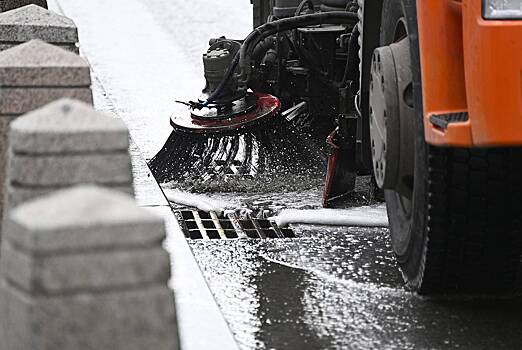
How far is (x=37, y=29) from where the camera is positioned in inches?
171

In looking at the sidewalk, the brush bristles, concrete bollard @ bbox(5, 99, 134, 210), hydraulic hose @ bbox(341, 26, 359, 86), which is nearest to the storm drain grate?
the sidewalk

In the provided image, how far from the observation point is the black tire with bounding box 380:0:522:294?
152 inches

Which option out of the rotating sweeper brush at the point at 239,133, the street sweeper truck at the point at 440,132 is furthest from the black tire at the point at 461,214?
the rotating sweeper brush at the point at 239,133

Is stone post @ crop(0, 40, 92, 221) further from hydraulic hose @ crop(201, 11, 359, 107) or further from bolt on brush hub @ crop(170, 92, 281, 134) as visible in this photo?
bolt on brush hub @ crop(170, 92, 281, 134)

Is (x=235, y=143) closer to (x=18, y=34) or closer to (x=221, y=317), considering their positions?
(x=18, y=34)

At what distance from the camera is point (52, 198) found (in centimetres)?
194

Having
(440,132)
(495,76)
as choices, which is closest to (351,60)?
(440,132)

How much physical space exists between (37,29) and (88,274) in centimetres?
259

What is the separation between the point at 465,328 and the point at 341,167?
6.76 feet

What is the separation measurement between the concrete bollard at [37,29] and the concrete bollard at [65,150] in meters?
2.07

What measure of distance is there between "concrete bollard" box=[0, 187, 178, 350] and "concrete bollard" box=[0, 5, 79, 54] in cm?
246

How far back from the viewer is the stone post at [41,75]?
10.4ft

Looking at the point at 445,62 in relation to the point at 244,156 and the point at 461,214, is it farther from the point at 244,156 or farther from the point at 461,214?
the point at 244,156

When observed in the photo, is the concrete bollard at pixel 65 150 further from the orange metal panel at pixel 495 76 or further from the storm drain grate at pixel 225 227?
the storm drain grate at pixel 225 227
